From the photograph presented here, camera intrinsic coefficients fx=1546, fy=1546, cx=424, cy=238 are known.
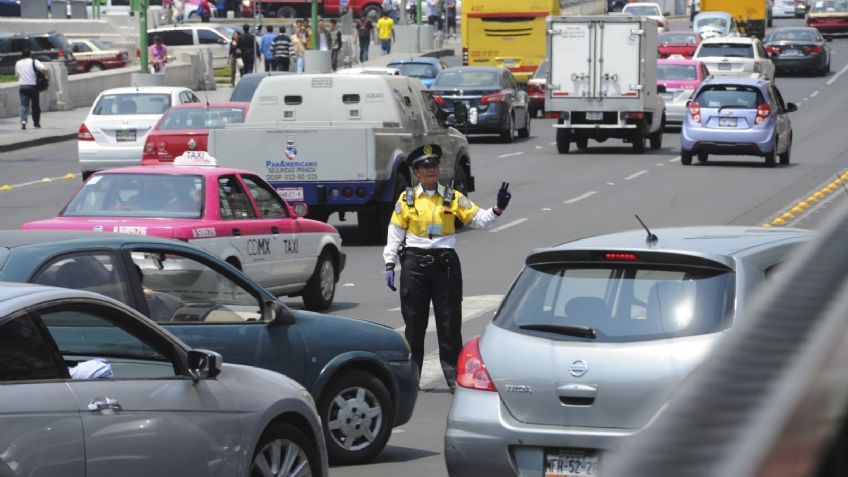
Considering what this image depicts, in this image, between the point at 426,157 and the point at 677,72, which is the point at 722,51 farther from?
the point at 426,157

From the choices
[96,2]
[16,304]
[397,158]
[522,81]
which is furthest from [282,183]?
[96,2]

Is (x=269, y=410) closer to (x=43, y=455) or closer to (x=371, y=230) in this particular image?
(x=43, y=455)

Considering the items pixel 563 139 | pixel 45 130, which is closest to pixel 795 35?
pixel 563 139

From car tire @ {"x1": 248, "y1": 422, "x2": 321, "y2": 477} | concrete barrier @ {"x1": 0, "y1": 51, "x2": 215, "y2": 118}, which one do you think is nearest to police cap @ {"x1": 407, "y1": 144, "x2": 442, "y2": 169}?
car tire @ {"x1": 248, "y1": 422, "x2": 321, "y2": 477}

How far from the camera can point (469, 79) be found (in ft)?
123

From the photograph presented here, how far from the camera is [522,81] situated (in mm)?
49719

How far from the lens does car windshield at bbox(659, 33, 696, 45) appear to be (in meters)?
56.0

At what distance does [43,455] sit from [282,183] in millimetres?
14762

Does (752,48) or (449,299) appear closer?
(449,299)

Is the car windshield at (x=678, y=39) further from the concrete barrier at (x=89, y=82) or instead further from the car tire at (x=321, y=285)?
the car tire at (x=321, y=285)

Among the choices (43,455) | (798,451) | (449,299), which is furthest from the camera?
(449,299)

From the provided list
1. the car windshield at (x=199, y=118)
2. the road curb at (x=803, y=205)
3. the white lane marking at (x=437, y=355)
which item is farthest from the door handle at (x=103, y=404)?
the car windshield at (x=199, y=118)

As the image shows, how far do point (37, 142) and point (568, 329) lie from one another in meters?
31.2

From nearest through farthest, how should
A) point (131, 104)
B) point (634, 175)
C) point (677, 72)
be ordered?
point (131, 104) → point (634, 175) → point (677, 72)
